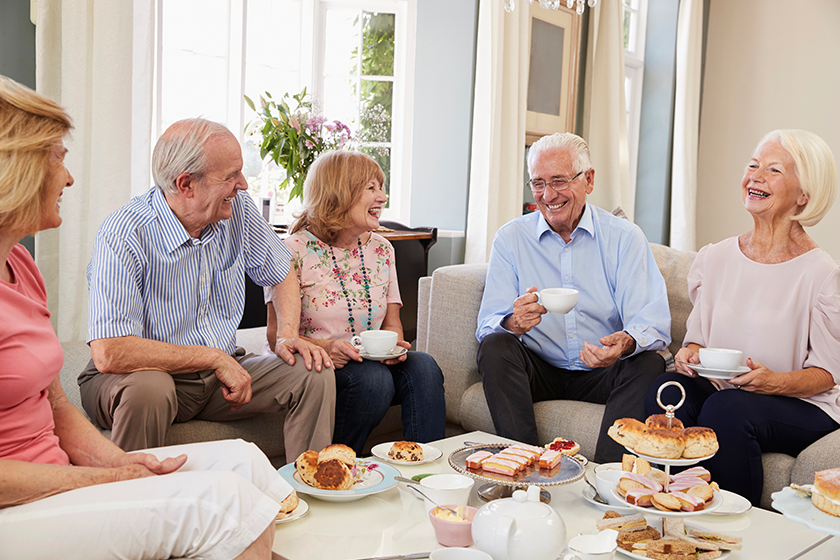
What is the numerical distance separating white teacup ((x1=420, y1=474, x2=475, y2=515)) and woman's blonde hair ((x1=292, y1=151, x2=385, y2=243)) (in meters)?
1.03

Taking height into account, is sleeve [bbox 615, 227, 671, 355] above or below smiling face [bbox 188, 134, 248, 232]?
below

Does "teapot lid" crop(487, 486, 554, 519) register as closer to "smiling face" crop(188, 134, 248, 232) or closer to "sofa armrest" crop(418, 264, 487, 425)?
"smiling face" crop(188, 134, 248, 232)

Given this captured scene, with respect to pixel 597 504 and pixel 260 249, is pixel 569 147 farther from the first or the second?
pixel 597 504

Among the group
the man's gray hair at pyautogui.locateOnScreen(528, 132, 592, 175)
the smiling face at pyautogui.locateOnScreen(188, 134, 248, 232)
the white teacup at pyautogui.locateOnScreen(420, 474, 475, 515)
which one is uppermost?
the man's gray hair at pyautogui.locateOnScreen(528, 132, 592, 175)

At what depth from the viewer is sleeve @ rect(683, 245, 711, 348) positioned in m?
2.03

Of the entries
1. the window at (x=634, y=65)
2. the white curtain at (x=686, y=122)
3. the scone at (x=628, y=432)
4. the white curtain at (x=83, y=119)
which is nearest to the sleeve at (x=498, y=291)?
the scone at (x=628, y=432)

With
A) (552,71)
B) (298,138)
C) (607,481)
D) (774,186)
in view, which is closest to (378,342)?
(607,481)

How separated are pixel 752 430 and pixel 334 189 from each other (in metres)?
1.32

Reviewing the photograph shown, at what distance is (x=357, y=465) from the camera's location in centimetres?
145

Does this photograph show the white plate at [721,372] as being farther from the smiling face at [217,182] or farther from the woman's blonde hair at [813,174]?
the smiling face at [217,182]

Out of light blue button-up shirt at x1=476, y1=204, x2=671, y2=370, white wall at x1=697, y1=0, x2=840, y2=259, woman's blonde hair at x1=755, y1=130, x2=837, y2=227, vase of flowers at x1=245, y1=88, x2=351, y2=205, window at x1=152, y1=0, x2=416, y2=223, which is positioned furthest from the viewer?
white wall at x1=697, y1=0, x2=840, y2=259

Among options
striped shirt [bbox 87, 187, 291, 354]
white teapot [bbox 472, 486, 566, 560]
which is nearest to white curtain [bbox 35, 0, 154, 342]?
striped shirt [bbox 87, 187, 291, 354]

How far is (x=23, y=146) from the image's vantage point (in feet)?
3.37

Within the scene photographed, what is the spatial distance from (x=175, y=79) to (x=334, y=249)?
194 centimetres
